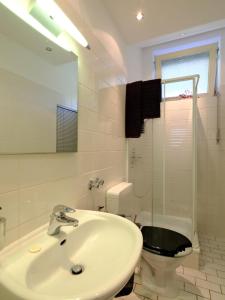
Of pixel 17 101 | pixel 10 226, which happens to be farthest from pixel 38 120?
pixel 10 226

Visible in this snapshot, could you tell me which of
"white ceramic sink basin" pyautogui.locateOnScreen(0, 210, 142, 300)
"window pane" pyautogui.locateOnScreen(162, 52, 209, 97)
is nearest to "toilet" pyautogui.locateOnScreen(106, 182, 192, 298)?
"white ceramic sink basin" pyautogui.locateOnScreen(0, 210, 142, 300)

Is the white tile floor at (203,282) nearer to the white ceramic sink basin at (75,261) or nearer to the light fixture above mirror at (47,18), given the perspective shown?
the white ceramic sink basin at (75,261)

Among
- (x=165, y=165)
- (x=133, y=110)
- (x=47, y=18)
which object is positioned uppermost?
(x=47, y=18)

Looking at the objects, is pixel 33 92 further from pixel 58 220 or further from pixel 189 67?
pixel 189 67

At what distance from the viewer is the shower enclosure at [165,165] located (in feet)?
8.16

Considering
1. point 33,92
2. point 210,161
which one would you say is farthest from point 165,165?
point 33,92

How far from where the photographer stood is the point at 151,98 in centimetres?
198

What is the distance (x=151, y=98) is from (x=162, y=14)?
76 cm

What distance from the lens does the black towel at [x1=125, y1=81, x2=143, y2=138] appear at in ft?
6.72

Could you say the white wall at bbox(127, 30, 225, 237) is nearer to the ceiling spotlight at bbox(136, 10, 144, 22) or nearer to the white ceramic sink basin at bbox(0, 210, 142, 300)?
the ceiling spotlight at bbox(136, 10, 144, 22)

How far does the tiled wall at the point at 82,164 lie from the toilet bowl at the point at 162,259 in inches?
21.9

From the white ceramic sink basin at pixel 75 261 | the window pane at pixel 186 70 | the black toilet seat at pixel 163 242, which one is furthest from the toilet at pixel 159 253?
the window pane at pixel 186 70

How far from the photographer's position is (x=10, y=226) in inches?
32.0

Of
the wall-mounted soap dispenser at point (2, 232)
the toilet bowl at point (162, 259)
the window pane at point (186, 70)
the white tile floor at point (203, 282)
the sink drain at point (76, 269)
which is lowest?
the white tile floor at point (203, 282)
